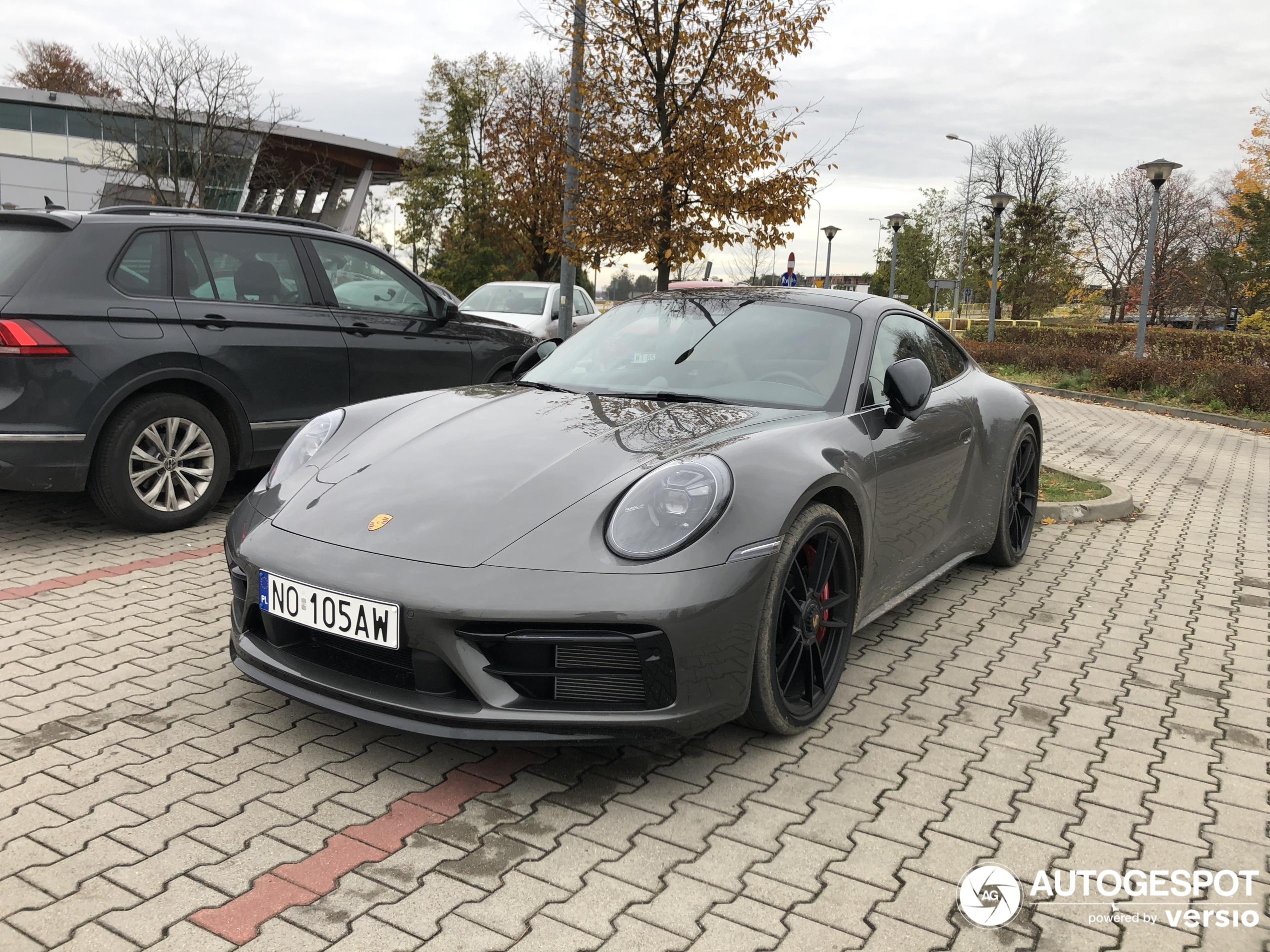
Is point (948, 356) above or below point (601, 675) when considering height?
above

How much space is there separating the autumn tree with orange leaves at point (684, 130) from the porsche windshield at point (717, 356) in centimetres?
537

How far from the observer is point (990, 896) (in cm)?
243

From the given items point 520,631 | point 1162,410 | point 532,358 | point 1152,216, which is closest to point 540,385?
point 532,358

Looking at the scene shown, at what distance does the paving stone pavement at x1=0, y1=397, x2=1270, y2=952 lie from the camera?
226 cm

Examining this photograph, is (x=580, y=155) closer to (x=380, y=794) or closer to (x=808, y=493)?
(x=808, y=493)

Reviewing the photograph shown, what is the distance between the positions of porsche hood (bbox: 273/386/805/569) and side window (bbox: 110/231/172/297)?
2438mm

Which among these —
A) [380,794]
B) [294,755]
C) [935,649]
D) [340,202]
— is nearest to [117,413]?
[294,755]

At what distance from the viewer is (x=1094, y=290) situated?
Result: 52.9 meters

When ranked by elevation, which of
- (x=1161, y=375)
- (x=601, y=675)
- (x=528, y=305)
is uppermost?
(x=528, y=305)

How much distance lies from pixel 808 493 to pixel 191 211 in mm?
4487

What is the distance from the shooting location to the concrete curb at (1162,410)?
46.3 feet

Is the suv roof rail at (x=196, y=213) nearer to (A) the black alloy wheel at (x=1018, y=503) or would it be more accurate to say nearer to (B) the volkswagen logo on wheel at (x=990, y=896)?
(A) the black alloy wheel at (x=1018, y=503)

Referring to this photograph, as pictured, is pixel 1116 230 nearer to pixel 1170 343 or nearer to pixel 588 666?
Answer: pixel 1170 343

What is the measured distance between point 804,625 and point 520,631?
102cm
